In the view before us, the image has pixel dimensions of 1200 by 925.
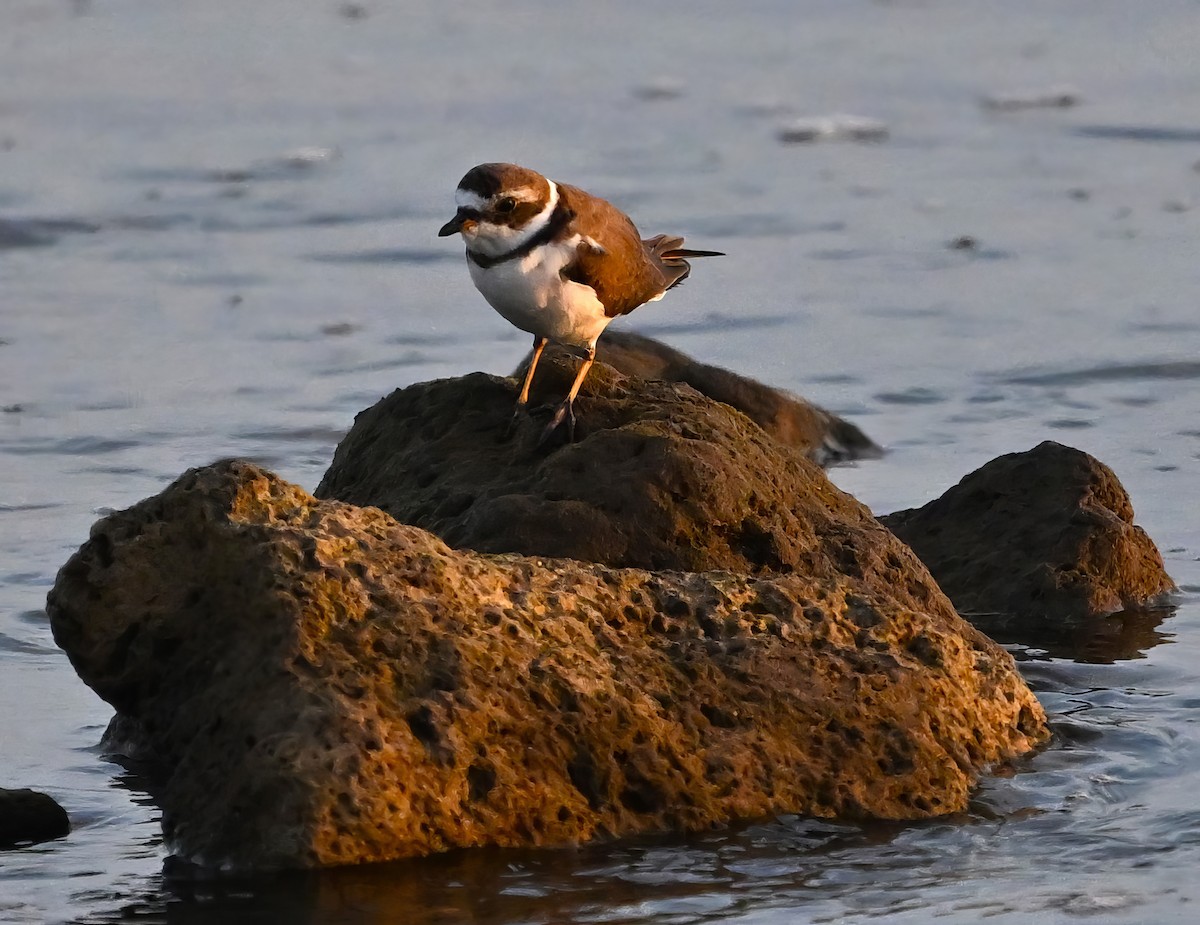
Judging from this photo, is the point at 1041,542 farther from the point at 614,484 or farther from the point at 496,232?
the point at 496,232

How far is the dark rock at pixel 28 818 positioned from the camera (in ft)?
19.3

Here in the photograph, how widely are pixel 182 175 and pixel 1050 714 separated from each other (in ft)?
29.4

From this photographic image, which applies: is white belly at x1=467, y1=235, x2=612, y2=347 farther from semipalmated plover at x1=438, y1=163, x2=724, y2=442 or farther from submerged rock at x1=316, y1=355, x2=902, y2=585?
submerged rock at x1=316, y1=355, x2=902, y2=585

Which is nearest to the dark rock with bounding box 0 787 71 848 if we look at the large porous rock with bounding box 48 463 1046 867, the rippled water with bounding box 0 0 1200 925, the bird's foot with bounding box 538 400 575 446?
the rippled water with bounding box 0 0 1200 925

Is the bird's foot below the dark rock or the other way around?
the other way around

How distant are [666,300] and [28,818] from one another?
717 centimetres

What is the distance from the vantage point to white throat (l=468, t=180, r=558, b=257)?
7770 mm

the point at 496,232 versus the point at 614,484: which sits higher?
the point at 496,232

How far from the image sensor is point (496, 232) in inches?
306

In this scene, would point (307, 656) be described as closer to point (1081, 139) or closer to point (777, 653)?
point (777, 653)

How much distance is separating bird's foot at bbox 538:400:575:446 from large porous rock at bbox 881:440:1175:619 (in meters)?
1.88

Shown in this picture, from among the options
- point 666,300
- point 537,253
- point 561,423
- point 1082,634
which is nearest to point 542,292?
point 537,253

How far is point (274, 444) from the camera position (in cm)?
1027

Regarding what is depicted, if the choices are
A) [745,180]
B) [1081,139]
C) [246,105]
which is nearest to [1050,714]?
[745,180]
